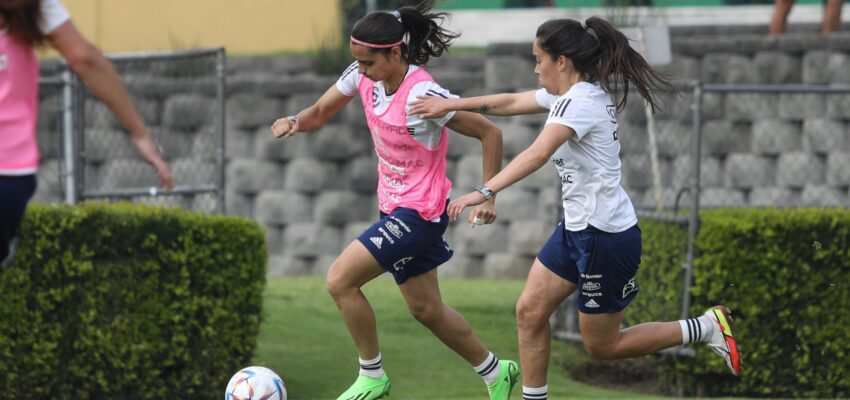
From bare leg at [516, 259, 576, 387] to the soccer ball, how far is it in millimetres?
1274

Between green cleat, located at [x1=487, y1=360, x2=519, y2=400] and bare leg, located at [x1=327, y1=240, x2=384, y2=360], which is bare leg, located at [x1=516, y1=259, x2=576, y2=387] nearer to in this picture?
green cleat, located at [x1=487, y1=360, x2=519, y2=400]

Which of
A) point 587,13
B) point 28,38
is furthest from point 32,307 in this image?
point 587,13

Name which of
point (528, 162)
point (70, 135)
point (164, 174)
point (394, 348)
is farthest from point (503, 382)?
point (70, 135)

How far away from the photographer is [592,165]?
6.35 m

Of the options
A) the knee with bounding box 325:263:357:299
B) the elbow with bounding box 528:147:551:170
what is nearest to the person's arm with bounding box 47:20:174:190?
the elbow with bounding box 528:147:551:170

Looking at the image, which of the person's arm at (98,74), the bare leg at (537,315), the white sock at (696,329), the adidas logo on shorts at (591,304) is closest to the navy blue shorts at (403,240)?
the bare leg at (537,315)

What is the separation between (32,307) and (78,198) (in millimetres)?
1401

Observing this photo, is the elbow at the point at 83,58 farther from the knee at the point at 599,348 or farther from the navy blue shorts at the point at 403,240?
the knee at the point at 599,348

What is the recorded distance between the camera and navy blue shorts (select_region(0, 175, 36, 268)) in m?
4.76

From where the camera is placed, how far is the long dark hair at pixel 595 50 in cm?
637

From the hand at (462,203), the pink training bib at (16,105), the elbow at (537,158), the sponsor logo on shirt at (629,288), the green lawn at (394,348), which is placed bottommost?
the green lawn at (394,348)

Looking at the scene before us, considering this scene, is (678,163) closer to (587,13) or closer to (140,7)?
(587,13)

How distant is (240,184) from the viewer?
15.2 m

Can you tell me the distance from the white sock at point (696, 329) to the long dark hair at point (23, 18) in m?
3.67
